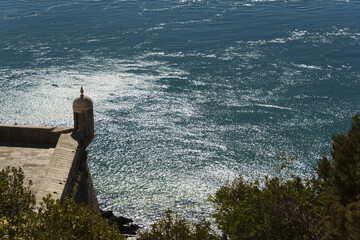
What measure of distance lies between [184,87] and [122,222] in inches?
1408

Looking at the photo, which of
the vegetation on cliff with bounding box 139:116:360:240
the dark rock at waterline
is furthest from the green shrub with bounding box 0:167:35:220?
the dark rock at waterline

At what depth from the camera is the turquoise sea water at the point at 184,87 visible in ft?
173

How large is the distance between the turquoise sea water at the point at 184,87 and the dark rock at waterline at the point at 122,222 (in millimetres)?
1508

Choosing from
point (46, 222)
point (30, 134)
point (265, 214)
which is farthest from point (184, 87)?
point (46, 222)

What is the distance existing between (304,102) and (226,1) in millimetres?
67301

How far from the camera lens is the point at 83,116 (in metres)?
28.1

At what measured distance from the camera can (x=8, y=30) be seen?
10119cm

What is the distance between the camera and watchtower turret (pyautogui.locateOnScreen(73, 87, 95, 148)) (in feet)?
91.6

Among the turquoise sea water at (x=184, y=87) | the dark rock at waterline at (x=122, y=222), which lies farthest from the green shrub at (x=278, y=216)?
the turquoise sea water at (x=184, y=87)

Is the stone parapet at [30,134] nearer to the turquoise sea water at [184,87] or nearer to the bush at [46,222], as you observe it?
the bush at [46,222]

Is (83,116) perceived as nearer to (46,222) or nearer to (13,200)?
(13,200)

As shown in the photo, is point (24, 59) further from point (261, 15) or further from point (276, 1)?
point (276, 1)

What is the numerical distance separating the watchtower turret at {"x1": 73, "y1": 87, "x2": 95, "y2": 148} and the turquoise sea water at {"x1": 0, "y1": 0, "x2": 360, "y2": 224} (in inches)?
671

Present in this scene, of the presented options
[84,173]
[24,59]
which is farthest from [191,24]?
[84,173]
